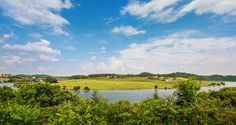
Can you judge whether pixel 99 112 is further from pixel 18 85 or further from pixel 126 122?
pixel 18 85

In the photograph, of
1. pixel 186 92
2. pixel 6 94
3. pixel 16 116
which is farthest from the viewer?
pixel 6 94


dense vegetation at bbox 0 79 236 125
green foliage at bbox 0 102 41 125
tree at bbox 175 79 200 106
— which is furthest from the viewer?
tree at bbox 175 79 200 106

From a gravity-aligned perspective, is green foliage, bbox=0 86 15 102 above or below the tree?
below

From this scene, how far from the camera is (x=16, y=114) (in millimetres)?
34750

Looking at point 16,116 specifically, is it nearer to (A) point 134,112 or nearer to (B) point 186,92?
(A) point 134,112

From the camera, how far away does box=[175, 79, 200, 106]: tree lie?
44719mm

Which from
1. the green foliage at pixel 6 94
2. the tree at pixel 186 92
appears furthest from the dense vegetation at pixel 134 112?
the green foliage at pixel 6 94

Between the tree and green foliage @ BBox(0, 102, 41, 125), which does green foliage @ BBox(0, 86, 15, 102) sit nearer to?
green foliage @ BBox(0, 102, 41, 125)

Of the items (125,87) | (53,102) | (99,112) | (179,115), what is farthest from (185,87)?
(125,87)

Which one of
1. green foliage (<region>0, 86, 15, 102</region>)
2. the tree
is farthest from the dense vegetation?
green foliage (<region>0, 86, 15, 102</region>)

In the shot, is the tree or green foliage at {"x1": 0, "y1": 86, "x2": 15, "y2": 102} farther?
green foliage at {"x1": 0, "y1": 86, "x2": 15, "y2": 102}

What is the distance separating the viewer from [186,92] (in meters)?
45.1

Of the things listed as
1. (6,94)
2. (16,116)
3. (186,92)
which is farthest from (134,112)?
(6,94)

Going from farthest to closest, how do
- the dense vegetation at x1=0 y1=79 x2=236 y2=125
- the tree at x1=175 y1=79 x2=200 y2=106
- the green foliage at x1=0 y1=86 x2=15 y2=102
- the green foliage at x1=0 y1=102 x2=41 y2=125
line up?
the green foliage at x1=0 y1=86 x2=15 y2=102 → the tree at x1=175 y1=79 x2=200 y2=106 → the green foliage at x1=0 y1=102 x2=41 y2=125 → the dense vegetation at x1=0 y1=79 x2=236 y2=125
